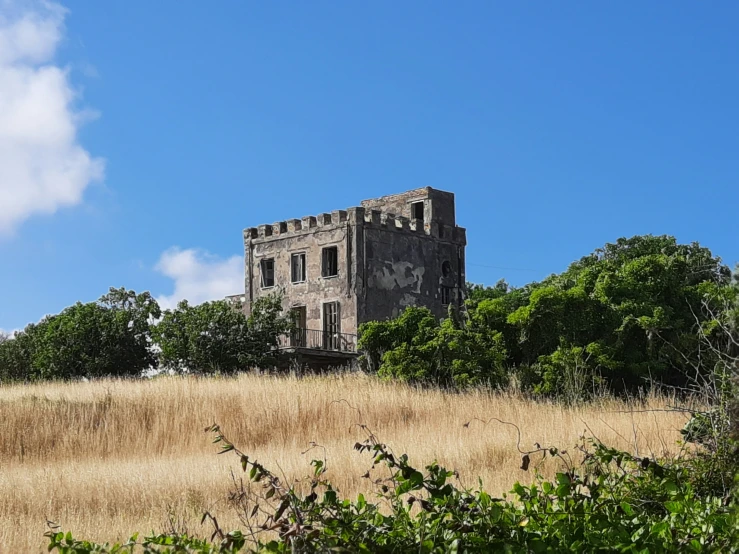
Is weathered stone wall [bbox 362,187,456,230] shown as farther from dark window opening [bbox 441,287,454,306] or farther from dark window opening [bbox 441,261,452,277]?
dark window opening [bbox 441,287,454,306]

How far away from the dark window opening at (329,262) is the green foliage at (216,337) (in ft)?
12.3

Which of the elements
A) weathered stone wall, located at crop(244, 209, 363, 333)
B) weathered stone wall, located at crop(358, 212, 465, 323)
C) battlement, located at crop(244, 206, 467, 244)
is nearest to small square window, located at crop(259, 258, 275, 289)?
weathered stone wall, located at crop(244, 209, 363, 333)

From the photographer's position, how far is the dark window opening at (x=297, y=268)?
125ft

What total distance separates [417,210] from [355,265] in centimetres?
582

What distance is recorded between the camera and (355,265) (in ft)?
117

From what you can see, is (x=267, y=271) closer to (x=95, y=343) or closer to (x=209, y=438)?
(x=95, y=343)

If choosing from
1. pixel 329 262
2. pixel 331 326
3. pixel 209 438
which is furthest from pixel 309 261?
pixel 209 438

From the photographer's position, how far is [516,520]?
4.77 meters

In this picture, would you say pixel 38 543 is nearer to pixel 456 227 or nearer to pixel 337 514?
pixel 337 514

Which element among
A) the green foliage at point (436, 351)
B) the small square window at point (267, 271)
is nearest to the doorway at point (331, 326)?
the small square window at point (267, 271)

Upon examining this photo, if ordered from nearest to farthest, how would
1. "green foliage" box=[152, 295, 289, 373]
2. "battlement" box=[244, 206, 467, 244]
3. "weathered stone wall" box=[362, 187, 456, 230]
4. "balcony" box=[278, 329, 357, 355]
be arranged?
"green foliage" box=[152, 295, 289, 373]
"balcony" box=[278, 329, 357, 355]
"battlement" box=[244, 206, 467, 244]
"weathered stone wall" box=[362, 187, 456, 230]

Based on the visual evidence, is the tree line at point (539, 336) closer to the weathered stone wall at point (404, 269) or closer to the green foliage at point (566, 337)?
the green foliage at point (566, 337)

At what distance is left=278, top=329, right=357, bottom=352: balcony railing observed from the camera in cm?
3541

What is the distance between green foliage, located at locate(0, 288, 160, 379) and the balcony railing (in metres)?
5.70
